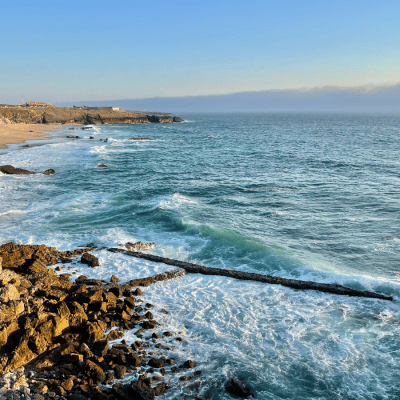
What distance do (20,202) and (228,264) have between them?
644 inches

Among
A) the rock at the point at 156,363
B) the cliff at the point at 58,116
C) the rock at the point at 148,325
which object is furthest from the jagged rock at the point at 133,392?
the cliff at the point at 58,116

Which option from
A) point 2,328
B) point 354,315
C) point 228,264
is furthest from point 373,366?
point 2,328

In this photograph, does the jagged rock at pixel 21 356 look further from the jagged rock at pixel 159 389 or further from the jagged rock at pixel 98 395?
the jagged rock at pixel 159 389

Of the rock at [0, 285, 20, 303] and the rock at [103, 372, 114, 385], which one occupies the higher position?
the rock at [0, 285, 20, 303]

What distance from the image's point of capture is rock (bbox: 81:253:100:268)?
47.2 feet

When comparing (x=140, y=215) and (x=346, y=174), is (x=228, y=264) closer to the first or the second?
(x=140, y=215)

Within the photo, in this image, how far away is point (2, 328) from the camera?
8.76 meters

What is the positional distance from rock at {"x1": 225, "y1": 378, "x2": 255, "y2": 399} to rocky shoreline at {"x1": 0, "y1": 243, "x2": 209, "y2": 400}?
84 centimetres

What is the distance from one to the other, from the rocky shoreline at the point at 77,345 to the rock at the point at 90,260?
8.28 feet

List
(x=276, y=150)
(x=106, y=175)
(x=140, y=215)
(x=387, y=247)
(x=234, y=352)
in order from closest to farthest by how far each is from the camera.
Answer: (x=234, y=352) → (x=387, y=247) → (x=140, y=215) → (x=106, y=175) → (x=276, y=150)

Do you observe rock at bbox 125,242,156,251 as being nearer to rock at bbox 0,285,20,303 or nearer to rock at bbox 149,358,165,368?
rock at bbox 0,285,20,303

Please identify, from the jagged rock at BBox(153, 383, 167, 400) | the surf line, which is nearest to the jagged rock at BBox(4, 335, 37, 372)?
the jagged rock at BBox(153, 383, 167, 400)

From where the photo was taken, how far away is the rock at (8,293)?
371 inches

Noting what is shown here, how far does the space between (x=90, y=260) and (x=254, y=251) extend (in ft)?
24.7
